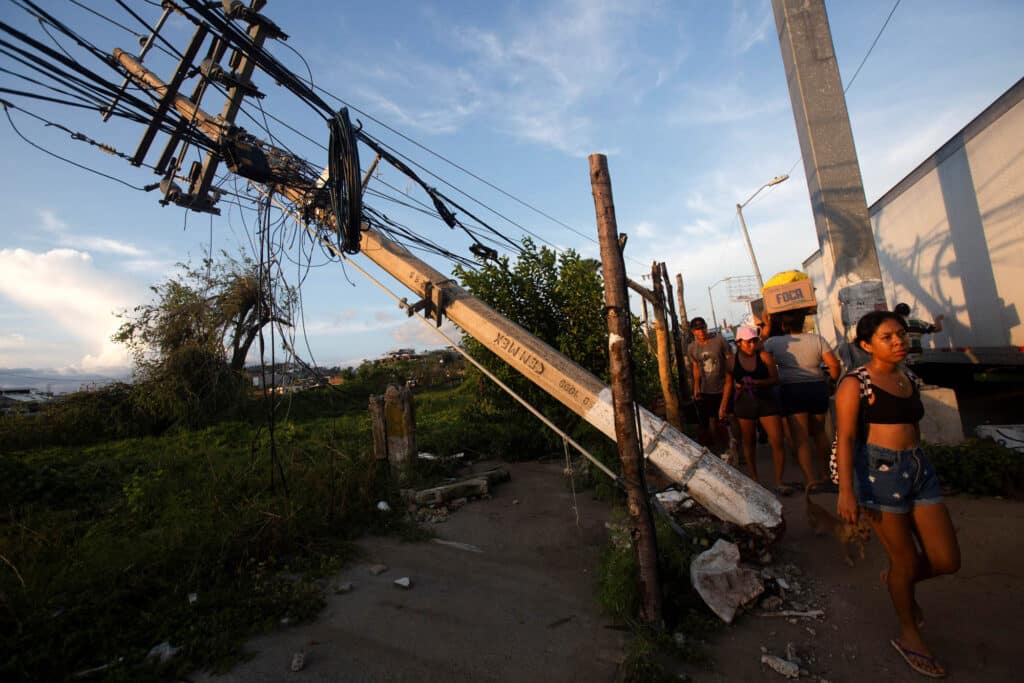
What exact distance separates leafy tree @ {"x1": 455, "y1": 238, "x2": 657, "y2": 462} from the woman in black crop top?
5.26 m

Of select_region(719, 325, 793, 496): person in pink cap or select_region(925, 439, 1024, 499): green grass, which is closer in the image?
select_region(925, 439, 1024, 499): green grass

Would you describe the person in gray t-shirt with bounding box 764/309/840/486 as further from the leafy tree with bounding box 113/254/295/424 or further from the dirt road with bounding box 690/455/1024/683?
the leafy tree with bounding box 113/254/295/424

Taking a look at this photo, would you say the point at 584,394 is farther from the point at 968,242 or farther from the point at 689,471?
the point at 968,242

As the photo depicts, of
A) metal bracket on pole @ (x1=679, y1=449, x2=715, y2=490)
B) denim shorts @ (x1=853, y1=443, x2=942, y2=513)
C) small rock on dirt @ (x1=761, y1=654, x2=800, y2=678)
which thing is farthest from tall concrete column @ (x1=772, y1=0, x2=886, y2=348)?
small rock on dirt @ (x1=761, y1=654, x2=800, y2=678)

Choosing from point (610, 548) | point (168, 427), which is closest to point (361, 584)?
point (610, 548)

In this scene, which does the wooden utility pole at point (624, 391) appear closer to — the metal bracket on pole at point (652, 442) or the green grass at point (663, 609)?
the green grass at point (663, 609)

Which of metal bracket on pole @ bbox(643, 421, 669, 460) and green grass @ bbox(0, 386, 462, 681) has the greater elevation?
metal bracket on pole @ bbox(643, 421, 669, 460)

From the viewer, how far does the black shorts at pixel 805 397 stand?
16.2ft

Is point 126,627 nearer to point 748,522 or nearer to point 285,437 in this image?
point 748,522

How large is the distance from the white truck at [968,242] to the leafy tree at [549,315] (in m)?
3.40

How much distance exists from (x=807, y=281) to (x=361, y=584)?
6.01m

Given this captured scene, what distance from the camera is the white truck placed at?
6562mm

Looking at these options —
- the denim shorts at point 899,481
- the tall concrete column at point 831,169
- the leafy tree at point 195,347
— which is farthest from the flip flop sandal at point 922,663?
the leafy tree at point 195,347

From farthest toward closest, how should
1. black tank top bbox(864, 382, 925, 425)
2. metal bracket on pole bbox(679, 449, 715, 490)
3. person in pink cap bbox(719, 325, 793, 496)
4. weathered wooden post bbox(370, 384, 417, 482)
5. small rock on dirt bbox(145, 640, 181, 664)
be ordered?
weathered wooden post bbox(370, 384, 417, 482) < person in pink cap bbox(719, 325, 793, 496) < metal bracket on pole bbox(679, 449, 715, 490) < small rock on dirt bbox(145, 640, 181, 664) < black tank top bbox(864, 382, 925, 425)
